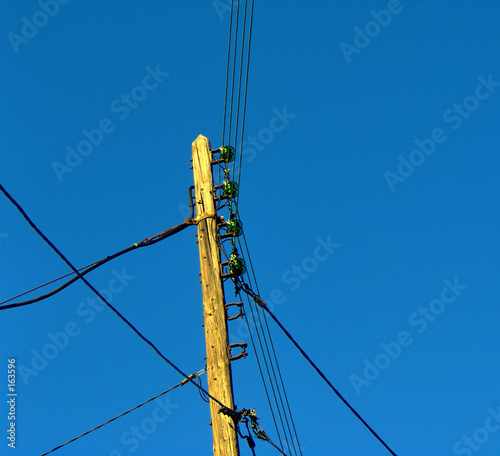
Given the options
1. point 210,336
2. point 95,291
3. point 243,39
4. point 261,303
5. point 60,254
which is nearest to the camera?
point 60,254

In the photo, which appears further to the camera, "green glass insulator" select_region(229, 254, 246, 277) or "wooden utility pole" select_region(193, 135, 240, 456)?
"green glass insulator" select_region(229, 254, 246, 277)

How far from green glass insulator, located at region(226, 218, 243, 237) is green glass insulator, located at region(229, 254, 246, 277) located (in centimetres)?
33

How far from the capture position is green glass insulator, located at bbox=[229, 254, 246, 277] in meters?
7.68

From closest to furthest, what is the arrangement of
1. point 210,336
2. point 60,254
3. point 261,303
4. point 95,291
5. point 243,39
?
point 60,254, point 95,291, point 210,336, point 261,303, point 243,39

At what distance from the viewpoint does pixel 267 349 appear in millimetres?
9023

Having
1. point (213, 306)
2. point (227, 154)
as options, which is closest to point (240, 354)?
point (213, 306)

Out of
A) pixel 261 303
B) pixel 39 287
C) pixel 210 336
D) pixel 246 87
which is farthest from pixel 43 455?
pixel 246 87

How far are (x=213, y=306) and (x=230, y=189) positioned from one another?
5.58ft

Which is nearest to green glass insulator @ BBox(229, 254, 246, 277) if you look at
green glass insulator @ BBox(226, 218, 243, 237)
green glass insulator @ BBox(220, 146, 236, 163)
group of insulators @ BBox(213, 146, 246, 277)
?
group of insulators @ BBox(213, 146, 246, 277)

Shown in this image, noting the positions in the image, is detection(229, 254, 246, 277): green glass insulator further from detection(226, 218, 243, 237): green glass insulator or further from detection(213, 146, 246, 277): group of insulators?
detection(226, 218, 243, 237): green glass insulator

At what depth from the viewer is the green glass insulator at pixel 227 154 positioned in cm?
859

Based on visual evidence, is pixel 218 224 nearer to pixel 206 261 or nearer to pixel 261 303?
pixel 206 261

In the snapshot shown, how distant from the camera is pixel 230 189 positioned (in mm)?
8234

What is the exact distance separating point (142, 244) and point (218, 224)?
127 cm
